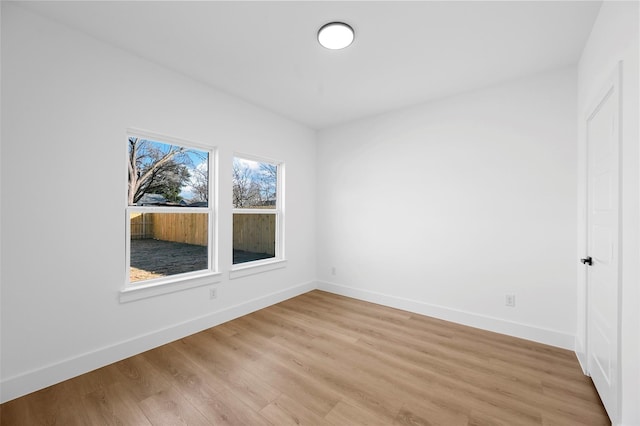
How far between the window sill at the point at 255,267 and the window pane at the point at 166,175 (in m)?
0.91

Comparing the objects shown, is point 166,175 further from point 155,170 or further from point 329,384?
point 329,384

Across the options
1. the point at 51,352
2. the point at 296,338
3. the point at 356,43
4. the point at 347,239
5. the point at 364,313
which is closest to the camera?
the point at 51,352

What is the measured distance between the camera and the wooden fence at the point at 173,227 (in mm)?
2541

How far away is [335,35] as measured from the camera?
2.11m

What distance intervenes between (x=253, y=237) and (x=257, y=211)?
37 centimetres

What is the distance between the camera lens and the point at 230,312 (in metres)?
3.18

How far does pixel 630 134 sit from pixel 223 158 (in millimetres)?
3316

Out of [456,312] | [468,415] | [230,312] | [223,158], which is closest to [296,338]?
[230,312]

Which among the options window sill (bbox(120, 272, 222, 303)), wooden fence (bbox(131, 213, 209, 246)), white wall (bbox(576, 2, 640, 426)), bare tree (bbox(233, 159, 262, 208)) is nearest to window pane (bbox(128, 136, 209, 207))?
wooden fence (bbox(131, 213, 209, 246))

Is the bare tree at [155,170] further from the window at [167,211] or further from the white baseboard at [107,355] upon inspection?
the white baseboard at [107,355]

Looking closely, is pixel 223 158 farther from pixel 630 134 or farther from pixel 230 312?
pixel 630 134

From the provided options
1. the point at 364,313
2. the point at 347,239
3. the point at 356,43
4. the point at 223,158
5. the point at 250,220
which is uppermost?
the point at 356,43

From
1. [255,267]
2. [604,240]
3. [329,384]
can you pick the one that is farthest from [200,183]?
[604,240]

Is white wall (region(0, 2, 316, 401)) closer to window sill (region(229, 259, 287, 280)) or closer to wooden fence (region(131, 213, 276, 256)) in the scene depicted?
wooden fence (region(131, 213, 276, 256))
